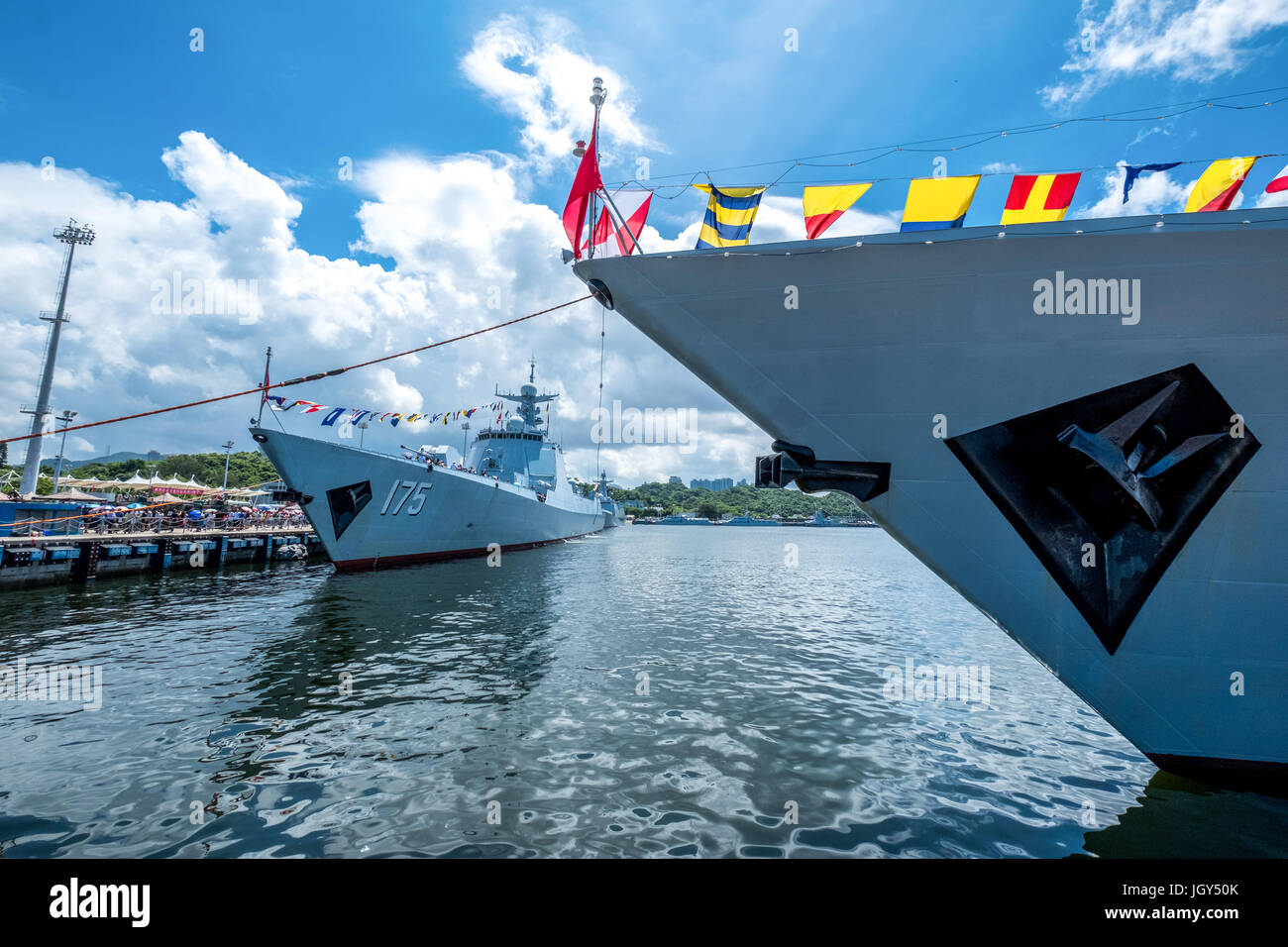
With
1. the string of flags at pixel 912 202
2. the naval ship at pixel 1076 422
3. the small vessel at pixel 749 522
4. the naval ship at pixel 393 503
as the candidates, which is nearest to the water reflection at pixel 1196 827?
the naval ship at pixel 1076 422

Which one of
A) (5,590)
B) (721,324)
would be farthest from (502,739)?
(5,590)

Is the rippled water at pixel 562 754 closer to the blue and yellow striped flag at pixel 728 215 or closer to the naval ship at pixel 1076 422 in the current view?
the naval ship at pixel 1076 422

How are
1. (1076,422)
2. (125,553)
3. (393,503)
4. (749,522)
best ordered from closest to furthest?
(1076,422)
(125,553)
(393,503)
(749,522)

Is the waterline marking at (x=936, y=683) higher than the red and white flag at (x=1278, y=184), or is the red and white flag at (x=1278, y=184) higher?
the red and white flag at (x=1278, y=184)

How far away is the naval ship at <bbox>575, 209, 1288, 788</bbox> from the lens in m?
4.13

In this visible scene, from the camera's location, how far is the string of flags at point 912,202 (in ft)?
14.8

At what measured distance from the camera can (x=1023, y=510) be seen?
448 cm

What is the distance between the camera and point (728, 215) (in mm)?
5102

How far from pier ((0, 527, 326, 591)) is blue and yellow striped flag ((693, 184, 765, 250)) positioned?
21531 mm

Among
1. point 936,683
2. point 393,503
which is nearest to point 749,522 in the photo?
point 393,503

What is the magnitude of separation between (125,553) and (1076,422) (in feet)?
88.2

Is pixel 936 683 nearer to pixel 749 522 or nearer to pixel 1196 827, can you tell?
Answer: pixel 1196 827

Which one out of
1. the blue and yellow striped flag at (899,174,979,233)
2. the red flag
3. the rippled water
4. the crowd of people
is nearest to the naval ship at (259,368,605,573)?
the crowd of people
